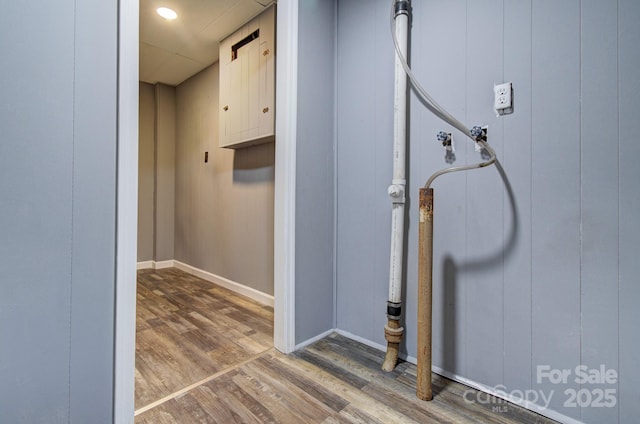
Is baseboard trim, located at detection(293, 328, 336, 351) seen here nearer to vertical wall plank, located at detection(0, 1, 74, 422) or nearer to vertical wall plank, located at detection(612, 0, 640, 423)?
vertical wall plank, located at detection(0, 1, 74, 422)

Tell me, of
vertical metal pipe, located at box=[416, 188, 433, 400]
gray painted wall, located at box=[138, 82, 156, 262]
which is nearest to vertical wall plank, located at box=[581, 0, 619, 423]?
vertical metal pipe, located at box=[416, 188, 433, 400]

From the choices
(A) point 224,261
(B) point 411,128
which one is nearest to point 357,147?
(B) point 411,128

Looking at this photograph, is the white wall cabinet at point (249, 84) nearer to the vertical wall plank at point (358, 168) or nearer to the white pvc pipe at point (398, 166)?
the vertical wall plank at point (358, 168)

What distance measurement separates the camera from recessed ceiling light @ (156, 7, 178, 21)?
7.38ft

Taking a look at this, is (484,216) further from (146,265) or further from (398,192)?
(146,265)

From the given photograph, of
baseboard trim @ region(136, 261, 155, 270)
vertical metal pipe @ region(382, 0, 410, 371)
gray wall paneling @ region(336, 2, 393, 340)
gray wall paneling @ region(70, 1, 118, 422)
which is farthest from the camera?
baseboard trim @ region(136, 261, 155, 270)

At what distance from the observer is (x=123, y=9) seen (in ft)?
3.39

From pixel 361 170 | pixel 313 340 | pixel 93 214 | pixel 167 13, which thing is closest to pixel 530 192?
pixel 361 170

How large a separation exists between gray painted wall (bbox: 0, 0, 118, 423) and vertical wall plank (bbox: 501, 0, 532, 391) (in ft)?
5.12

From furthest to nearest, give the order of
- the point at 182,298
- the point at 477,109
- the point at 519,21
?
the point at 182,298 < the point at 477,109 < the point at 519,21

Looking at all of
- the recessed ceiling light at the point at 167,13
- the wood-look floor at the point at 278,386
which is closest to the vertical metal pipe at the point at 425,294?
the wood-look floor at the point at 278,386

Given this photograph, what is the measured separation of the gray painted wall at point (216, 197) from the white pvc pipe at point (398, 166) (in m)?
1.26

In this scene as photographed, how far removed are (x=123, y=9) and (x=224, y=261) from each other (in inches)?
93.5

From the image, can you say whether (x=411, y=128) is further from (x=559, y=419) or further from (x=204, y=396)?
(x=204, y=396)
